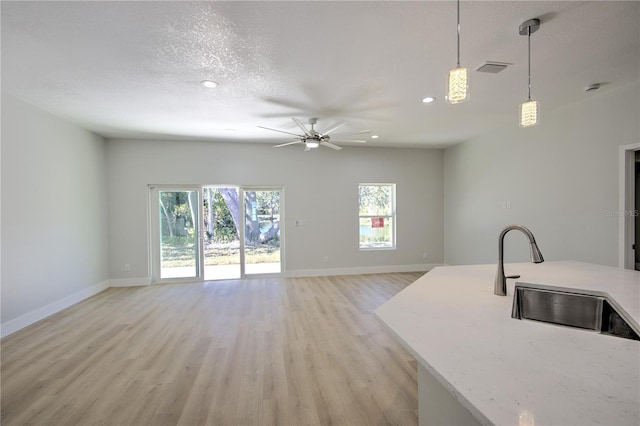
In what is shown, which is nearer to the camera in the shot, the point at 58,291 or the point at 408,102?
the point at 408,102

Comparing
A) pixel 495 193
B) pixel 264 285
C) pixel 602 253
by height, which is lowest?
pixel 264 285

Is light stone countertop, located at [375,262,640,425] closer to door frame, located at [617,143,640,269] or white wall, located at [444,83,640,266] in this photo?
door frame, located at [617,143,640,269]

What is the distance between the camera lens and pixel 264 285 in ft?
17.4

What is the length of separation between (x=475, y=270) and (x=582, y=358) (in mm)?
1375

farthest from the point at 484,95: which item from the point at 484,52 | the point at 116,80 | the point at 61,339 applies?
the point at 61,339

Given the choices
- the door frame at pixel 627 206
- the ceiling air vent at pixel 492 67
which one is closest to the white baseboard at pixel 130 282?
the ceiling air vent at pixel 492 67

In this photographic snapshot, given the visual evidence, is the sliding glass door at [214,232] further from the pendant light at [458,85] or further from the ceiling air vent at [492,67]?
the pendant light at [458,85]

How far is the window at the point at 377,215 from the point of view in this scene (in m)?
6.32

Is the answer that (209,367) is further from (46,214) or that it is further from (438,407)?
(46,214)

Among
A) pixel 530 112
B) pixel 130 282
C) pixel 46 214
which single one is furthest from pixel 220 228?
pixel 530 112

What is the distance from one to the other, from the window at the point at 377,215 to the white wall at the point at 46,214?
5.08 meters

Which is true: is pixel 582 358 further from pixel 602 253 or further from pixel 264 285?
pixel 264 285

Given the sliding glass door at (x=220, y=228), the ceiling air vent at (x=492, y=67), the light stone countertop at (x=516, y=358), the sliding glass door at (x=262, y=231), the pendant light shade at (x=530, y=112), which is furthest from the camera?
the sliding glass door at (x=262, y=231)

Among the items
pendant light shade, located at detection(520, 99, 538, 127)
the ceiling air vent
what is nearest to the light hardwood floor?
pendant light shade, located at detection(520, 99, 538, 127)
